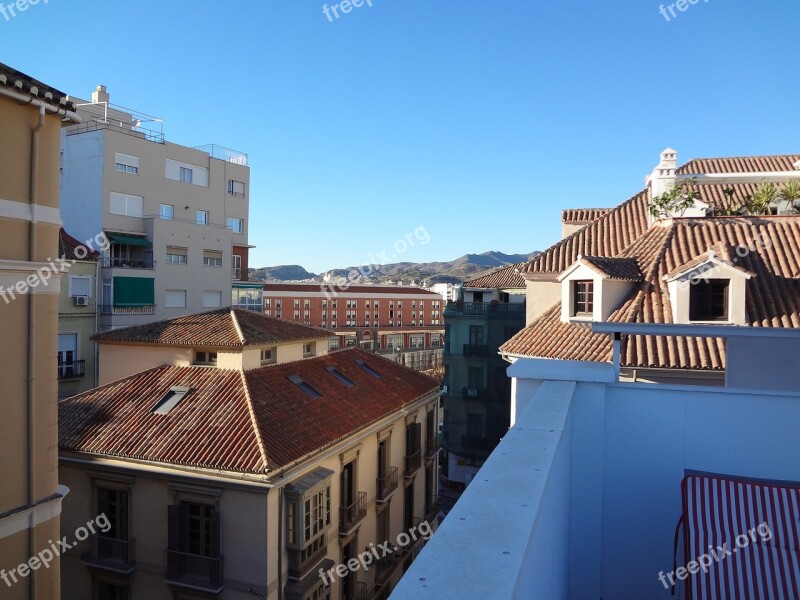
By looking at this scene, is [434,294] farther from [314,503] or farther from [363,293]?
[314,503]

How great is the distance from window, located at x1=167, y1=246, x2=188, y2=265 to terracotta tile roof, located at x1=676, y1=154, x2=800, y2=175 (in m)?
23.9

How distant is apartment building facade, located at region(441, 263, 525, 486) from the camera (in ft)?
89.2

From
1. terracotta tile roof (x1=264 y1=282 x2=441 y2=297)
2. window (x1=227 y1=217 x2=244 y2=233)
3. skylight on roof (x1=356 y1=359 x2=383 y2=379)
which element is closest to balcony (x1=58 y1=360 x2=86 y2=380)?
skylight on roof (x1=356 y1=359 x2=383 y2=379)

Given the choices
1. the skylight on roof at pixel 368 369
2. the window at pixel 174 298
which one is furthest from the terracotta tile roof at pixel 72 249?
the skylight on roof at pixel 368 369

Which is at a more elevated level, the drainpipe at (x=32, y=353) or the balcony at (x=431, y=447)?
the drainpipe at (x=32, y=353)

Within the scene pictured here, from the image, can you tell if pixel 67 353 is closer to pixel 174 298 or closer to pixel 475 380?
pixel 174 298

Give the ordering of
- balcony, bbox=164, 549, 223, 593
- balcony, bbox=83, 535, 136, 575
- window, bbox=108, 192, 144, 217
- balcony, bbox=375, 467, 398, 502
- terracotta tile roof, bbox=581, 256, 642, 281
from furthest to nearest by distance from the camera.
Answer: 1. window, bbox=108, 192, 144, 217
2. balcony, bbox=375, 467, 398, 502
3. terracotta tile roof, bbox=581, 256, 642, 281
4. balcony, bbox=83, 535, 136, 575
5. balcony, bbox=164, 549, 223, 593

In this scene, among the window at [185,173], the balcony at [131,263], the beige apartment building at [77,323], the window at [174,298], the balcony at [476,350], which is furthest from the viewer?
the window at [185,173]

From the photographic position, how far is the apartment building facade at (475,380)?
27188 mm

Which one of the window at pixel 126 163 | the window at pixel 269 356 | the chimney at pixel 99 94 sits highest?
the chimney at pixel 99 94

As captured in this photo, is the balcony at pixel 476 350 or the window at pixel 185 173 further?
→ the window at pixel 185 173

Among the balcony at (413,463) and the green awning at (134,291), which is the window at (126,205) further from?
the balcony at (413,463)

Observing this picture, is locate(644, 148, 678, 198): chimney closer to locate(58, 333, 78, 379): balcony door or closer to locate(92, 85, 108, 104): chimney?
locate(58, 333, 78, 379): balcony door

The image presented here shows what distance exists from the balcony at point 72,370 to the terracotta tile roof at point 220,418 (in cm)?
794
